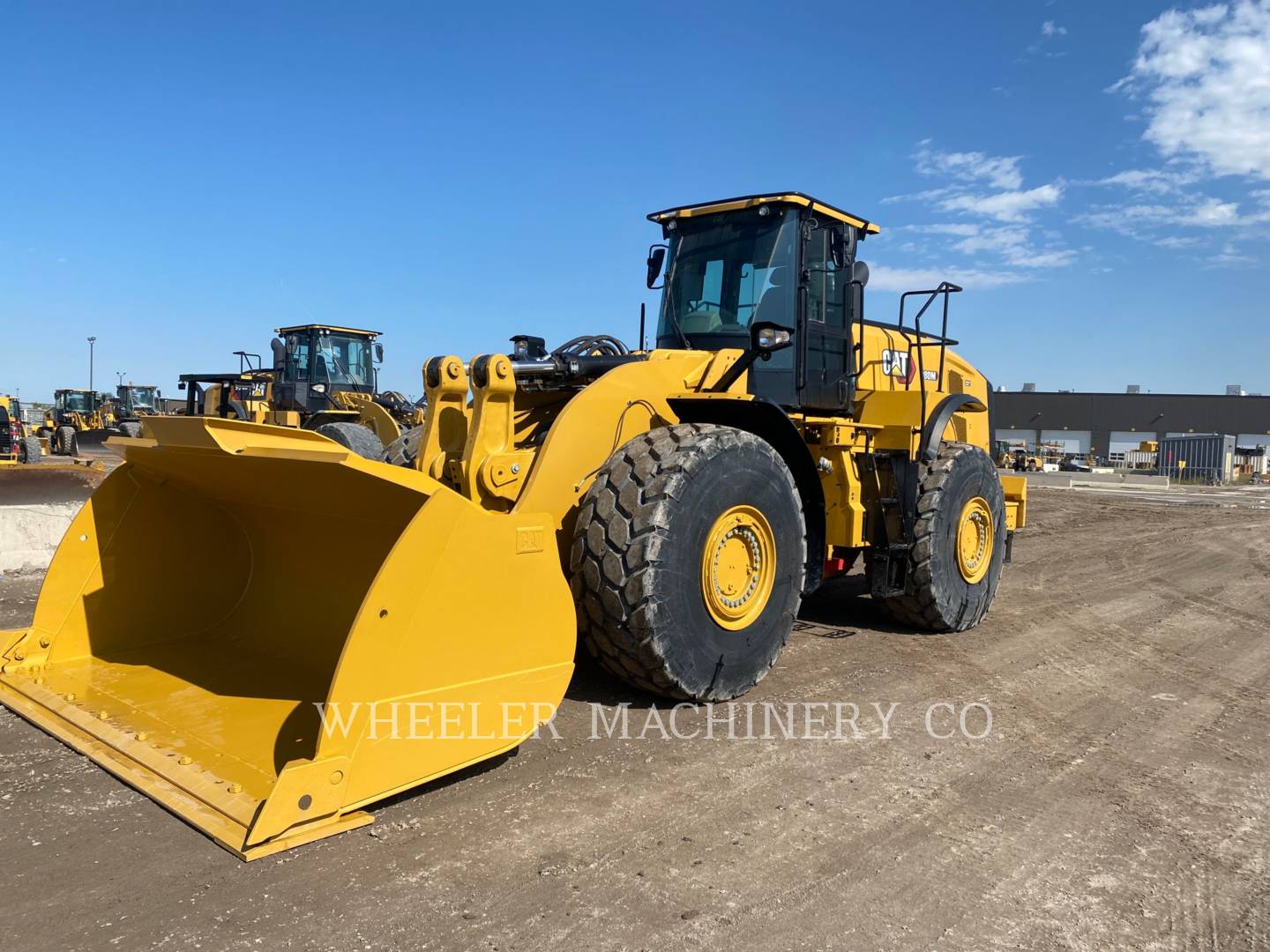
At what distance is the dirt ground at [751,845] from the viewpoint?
2.58 metres

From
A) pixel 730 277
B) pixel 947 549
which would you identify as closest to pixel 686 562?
pixel 730 277

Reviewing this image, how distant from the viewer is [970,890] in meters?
2.88

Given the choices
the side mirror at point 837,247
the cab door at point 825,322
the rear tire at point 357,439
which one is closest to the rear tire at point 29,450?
the rear tire at point 357,439

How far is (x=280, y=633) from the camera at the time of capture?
476 cm

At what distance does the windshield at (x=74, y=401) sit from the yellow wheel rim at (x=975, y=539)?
3735cm

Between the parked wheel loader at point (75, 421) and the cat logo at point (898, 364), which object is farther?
the parked wheel loader at point (75, 421)

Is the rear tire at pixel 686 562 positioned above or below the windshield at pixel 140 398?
below

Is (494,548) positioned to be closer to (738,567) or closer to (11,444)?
(738,567)

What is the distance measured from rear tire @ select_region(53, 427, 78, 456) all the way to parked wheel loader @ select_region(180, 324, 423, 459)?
11624 mm

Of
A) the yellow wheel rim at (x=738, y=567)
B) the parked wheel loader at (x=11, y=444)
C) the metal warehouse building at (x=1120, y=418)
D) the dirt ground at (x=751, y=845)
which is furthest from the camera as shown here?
the metal warehouse building at (x=1120, y=418)

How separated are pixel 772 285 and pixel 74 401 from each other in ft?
125

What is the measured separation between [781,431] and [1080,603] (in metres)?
4.77

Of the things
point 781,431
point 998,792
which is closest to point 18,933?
point 998,792

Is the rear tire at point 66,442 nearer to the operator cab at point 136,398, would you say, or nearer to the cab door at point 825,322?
the operator cab at point 136,398
